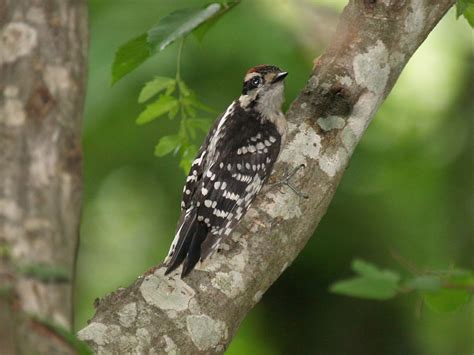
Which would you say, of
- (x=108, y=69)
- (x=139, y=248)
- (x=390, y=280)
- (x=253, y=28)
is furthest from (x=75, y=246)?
(x=139, y=248)

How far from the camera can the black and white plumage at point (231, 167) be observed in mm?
4355

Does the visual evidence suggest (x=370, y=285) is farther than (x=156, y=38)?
No

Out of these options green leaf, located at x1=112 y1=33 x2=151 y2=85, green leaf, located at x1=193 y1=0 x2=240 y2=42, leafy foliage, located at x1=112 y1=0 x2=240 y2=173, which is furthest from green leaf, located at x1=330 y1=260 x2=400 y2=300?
green leaf, located at x1=193 y1=0 x2=240 y2=42

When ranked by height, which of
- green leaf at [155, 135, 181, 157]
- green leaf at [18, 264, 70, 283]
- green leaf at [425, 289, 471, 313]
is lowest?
green leaf at [425, 289, 471, 313]

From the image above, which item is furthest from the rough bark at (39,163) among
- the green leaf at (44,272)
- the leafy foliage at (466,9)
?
the leafy foliage at (466,9)

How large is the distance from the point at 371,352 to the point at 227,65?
10.3ft

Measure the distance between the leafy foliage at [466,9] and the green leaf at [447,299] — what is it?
1.80m

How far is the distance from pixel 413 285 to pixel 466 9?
88.5 inches

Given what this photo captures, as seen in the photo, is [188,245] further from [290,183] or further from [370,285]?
[370,285]

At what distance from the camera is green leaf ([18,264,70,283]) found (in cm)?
206

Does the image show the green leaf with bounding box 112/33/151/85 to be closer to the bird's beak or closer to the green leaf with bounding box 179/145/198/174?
the green leaf with bounding box 179/145/198/174

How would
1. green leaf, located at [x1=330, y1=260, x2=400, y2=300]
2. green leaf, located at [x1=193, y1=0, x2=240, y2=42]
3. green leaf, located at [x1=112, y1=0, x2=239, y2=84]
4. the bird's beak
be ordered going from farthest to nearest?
the bird's beak < green leaf, located at [x1=193, y1=0, x2=240, y2=42] < green leaf, located at [x1=112, y1=0, x2=239, y2=84] < green leaf, located at [x1=330, y1=260, x2=400, y2=300]

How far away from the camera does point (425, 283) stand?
8.48ft

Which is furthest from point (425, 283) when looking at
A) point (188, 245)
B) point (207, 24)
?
point (207, 24)
